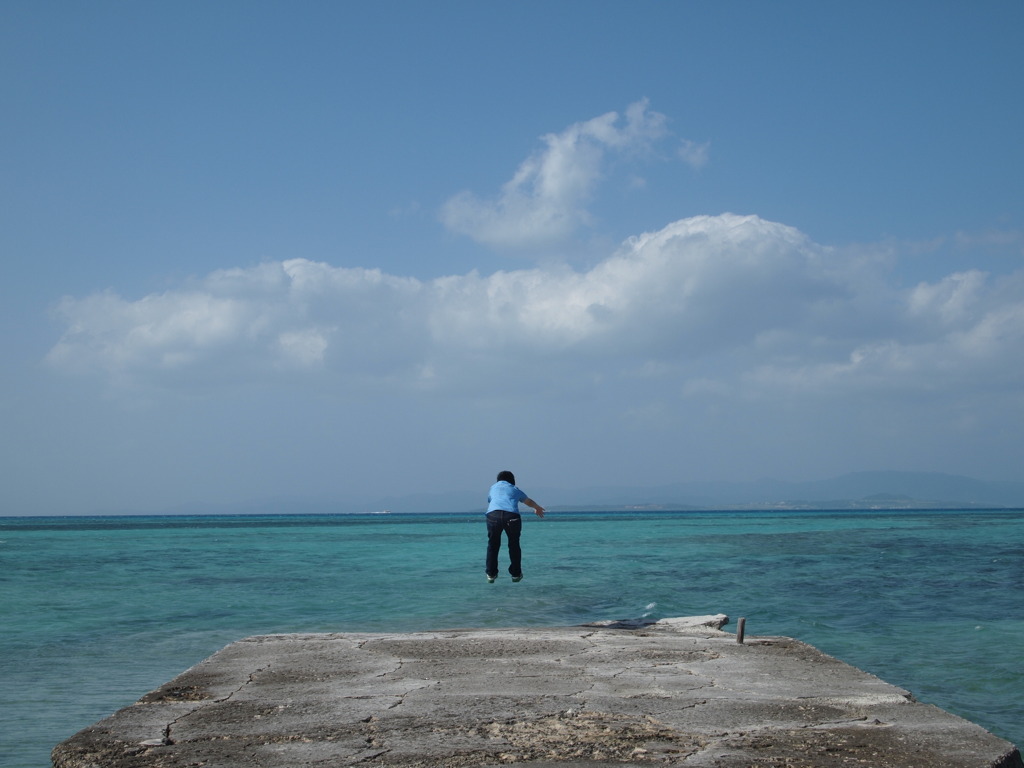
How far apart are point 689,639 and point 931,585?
12.7 m

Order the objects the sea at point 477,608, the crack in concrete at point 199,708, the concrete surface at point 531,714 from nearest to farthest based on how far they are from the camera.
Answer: the concrete surface at point 531,714 < the crack in concrete at point 199,708 < the sea at point 477,608

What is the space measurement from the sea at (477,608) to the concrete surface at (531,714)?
187 centimetres

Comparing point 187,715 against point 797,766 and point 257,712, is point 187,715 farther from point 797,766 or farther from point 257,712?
point 797,766

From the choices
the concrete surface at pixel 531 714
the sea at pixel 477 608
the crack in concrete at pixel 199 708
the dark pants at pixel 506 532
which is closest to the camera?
the concrete surface at pixel 531 714

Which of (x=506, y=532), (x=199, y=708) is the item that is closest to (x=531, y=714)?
(x=199, y=708)

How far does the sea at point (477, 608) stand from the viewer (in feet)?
30.0

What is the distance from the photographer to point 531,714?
17.8 ft

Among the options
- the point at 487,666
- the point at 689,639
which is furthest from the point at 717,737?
the point at 689,639

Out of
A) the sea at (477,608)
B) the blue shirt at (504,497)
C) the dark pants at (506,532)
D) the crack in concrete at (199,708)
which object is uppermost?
the blue shirt at (504,497)

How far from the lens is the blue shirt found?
11.0 m

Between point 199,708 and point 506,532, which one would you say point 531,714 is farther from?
point 506,532

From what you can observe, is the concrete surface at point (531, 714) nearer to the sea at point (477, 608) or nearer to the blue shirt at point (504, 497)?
the sea at point (477, 608)

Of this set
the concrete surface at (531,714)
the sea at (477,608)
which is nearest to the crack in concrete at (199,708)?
the concrete surface at (531,714)

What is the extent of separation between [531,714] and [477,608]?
998cm
